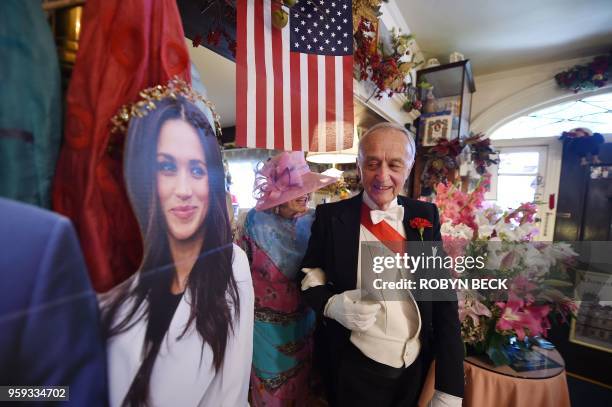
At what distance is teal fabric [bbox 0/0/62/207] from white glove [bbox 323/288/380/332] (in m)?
0.78

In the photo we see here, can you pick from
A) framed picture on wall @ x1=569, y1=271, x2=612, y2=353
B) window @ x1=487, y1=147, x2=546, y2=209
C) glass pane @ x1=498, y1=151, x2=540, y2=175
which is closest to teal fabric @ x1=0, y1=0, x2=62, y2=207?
framed picture on wall @ x1=569, y1=271, x2=612, y2=353

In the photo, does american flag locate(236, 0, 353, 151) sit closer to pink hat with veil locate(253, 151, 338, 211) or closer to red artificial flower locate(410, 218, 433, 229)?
pink hat with veil locate(253, 151, 338, 211)

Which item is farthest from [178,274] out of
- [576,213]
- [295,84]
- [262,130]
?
[576,213]

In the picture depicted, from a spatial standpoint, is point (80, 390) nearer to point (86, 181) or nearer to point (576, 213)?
point (86, 181)

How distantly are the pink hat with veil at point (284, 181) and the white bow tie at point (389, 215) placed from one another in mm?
272

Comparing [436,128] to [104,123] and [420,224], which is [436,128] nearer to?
[420,224]

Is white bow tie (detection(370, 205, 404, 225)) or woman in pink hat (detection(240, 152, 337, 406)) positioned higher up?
white bow tie (detection(370, 205, 404, 225))

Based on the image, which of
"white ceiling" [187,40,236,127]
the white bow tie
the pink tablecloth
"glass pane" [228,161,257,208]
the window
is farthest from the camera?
"glass pane" [228,161,257,208]

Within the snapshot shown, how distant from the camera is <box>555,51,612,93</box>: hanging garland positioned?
2809mm

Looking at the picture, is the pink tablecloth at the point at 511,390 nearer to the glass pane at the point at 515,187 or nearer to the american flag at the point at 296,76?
the american flag at the point at 296,76

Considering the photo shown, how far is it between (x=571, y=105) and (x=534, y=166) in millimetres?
822

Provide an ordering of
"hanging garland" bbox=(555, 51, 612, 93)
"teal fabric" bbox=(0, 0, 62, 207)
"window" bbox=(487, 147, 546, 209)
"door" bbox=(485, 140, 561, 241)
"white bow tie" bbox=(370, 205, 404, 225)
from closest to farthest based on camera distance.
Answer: "teal fabric" bbox=(0, 0, 62, 207), "white bow tie" bbox=(370, 205, 404, 225), "hanging garland" bbox=(555, 51, 612, 93), "door" bbox=(485, 140, 561, 241), "window" bbox=(487, 147, 546, 209)

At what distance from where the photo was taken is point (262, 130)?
856 millimetres

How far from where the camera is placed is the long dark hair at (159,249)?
377 mm
